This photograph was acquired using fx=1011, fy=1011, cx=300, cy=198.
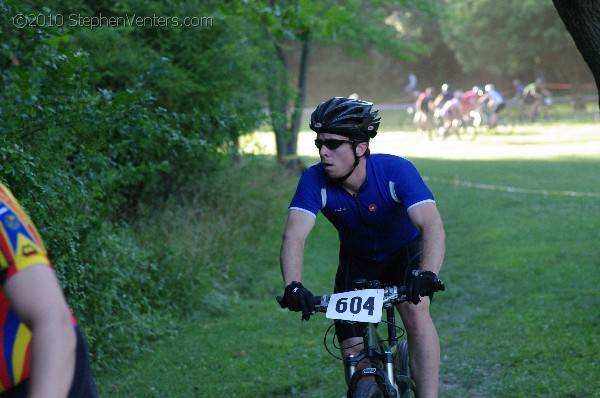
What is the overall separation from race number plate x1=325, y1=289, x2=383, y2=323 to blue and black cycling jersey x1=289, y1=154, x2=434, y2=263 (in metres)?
0.62

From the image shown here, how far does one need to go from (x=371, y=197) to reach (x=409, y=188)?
0.70ft

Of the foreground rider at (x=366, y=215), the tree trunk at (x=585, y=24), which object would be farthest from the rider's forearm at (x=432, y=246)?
the tree trunk at (x=585, y=24)

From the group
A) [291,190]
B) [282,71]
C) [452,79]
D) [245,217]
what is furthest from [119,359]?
[452,79]

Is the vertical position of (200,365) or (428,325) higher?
(428,325)

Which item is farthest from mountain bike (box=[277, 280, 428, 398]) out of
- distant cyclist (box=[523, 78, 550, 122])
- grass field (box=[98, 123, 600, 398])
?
distant cyclist (box=[523, 78, 550, 122])

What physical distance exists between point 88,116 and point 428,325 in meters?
3.43

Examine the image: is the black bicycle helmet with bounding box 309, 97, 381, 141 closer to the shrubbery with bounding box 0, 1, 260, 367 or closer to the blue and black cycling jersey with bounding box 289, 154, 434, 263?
the blue and black cycling jersey with bounding box 289, 154, 434, 263

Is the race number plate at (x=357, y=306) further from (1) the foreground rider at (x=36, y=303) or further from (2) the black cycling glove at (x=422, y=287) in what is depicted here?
(1) the foreground rider at (x=36, y=303)

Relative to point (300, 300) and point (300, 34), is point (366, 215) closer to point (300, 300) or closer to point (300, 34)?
point (300, 300)

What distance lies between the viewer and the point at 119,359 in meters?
8.17

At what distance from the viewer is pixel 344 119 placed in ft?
15.9

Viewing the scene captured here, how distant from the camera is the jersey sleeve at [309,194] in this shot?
5047 millimetres

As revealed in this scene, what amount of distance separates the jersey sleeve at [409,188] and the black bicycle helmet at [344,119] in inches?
10.3

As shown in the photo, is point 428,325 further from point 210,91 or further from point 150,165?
point 210,91
